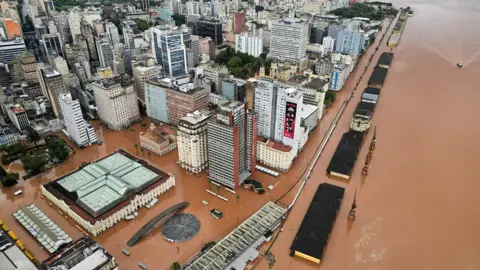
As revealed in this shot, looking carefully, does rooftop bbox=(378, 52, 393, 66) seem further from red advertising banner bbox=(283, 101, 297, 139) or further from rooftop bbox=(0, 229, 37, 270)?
rooftop bbox=(0, 229, 37, 270)

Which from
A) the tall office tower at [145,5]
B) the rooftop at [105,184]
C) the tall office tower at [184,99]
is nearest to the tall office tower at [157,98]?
the tall office tower at [184,99]

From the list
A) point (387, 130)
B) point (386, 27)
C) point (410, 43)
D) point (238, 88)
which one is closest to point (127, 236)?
point (238, 88)

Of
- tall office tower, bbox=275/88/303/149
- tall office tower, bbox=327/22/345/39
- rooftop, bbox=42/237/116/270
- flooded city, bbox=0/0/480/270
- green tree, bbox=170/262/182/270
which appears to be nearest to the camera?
rooftop, bbox=42/237/116/270

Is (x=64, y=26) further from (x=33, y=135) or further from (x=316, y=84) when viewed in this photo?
(x=316, y=84)

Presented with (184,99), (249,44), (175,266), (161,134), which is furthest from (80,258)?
(249,44)

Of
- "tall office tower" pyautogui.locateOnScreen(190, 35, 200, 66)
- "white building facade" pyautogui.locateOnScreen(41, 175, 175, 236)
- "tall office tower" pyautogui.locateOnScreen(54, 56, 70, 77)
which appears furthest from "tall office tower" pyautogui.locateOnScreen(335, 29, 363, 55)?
"tall office tower" pyautogui.locateOnScreen(54, 56, 70, 77)

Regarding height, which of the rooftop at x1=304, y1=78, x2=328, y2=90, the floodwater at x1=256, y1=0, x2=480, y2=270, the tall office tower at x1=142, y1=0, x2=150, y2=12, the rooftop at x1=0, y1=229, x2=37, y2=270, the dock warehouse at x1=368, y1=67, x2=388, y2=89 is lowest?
the floodwater at x1=256, y1=0, x2=480, y2=270

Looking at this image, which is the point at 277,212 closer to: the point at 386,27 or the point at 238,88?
the point at 238,88

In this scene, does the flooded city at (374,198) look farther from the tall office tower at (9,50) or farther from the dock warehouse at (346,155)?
the tall office tower at (9,50)
